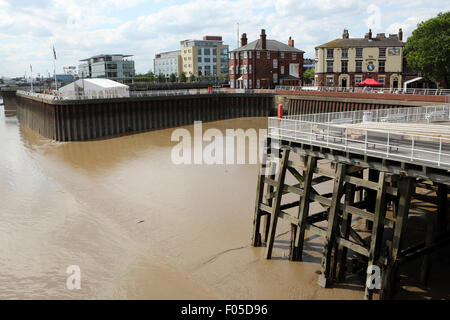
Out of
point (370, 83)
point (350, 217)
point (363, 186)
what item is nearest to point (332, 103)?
point (370, 83)

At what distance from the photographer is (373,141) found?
1216 centimetres

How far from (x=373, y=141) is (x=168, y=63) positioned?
14475 centimetres

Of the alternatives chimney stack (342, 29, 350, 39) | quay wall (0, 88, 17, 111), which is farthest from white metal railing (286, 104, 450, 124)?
quay wall (0, 88, 17, 111)

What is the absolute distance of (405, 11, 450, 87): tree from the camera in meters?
43.5

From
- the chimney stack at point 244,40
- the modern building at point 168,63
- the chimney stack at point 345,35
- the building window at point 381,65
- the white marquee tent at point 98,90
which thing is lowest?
the white marquee tent at point 98,90

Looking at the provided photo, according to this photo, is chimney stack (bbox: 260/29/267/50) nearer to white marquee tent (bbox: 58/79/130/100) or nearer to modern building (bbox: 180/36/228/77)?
white marquee tent (bbox: 58/79/130/100)

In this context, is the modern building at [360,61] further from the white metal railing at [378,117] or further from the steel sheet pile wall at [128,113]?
the white metal railing at [378,117]

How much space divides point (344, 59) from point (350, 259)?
45.9m

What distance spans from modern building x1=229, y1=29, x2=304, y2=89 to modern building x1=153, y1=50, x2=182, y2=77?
7905 cm

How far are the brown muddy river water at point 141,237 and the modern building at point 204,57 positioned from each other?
11185cm

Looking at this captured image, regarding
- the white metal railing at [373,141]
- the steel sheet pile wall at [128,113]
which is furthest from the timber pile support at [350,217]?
the steel sheet pile wall at [128,113]

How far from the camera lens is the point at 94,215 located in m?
19.5

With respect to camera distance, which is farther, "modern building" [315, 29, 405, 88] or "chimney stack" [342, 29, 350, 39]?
"chimney stack" [342, 29, 350, 39]

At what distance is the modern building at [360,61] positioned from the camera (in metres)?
53.5
